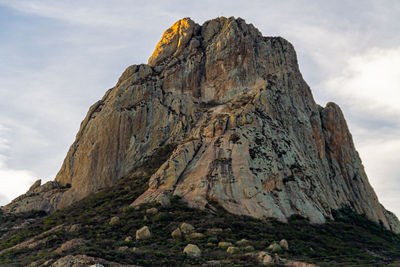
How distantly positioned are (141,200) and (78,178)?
26.6 meters

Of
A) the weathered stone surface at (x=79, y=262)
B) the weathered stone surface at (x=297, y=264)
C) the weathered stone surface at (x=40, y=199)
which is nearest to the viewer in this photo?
the weathered stone surface at (x=79, y=262)

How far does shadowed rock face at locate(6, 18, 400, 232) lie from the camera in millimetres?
61094

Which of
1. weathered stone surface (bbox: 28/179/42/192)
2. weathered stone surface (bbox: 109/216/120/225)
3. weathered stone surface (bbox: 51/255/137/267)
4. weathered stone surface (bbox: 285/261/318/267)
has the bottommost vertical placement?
weathered stone surface (bbox: 285/261/318/267)

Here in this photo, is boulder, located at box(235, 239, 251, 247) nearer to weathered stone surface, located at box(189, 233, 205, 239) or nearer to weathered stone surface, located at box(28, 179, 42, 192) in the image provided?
weathered stone surface, located at box(189, 233, 205, 239)

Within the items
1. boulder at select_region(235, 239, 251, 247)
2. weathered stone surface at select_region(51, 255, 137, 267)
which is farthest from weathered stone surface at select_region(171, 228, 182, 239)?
weathered stone surface at select_region(51, 255, 137, 267)

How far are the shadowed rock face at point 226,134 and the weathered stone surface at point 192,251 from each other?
17.7m

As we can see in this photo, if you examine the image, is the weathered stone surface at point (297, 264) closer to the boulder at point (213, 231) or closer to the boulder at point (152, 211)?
the boulder at point (213, 231)

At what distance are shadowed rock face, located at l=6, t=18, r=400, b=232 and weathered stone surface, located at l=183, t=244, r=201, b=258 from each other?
58.2ft

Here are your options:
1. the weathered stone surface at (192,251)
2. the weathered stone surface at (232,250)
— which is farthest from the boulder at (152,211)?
the weathered stone surface at (232,250)

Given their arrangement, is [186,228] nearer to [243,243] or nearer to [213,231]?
[213,231]

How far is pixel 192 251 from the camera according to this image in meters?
38.2

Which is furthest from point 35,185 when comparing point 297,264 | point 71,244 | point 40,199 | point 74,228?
point 297,264

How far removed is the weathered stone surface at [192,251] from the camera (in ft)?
123

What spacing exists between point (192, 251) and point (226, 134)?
105 feet
